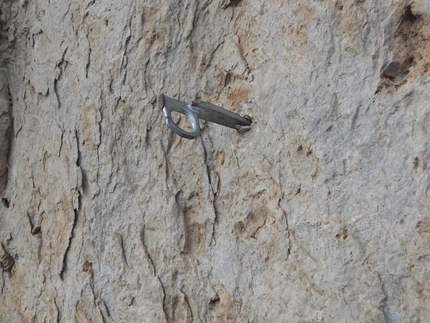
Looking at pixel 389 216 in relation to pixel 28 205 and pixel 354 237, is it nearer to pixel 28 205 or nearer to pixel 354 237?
pixel 354 237

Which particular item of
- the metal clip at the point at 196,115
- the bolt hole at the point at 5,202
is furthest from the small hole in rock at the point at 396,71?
the bolt hole at the point at 5,202

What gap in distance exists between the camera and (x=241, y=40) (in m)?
0.92

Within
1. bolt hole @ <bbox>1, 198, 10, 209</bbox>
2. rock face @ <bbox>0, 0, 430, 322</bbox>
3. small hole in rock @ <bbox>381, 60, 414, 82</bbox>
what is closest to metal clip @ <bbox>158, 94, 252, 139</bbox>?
rock face @ <bbox>0, 0, 430, 322</bbox>

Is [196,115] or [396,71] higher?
[396,71]

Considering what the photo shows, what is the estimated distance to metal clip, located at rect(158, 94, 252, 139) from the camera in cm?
74

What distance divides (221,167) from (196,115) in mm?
159

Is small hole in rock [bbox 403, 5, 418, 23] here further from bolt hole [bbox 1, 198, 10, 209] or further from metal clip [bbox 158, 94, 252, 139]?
bolt hole [bbox 1, 198, 10, 209]

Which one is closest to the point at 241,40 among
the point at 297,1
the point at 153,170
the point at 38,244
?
the point at 297,1

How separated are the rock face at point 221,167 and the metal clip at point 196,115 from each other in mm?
33

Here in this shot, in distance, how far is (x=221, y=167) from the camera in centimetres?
92

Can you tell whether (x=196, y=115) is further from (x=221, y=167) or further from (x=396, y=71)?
(x=396, y=71)

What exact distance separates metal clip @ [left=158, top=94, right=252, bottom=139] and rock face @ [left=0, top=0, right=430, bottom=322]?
33 mm

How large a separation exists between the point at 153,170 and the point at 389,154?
0.47 m

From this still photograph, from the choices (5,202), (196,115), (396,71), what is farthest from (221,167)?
(5,202)
